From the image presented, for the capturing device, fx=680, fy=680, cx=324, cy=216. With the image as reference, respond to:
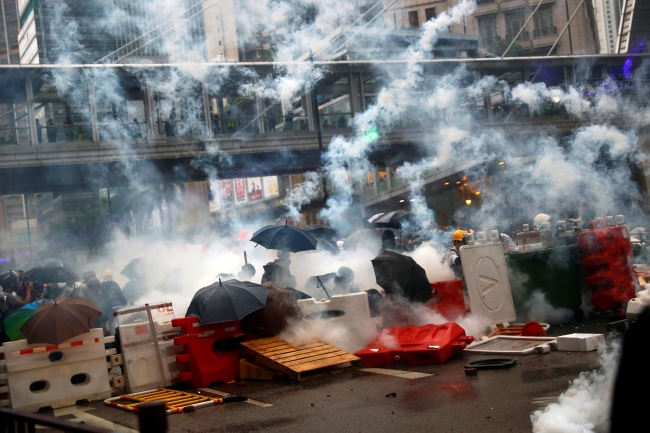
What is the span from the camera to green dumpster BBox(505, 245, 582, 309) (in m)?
11.1

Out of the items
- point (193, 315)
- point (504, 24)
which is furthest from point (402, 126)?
point (504, 24)

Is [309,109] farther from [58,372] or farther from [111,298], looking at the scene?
[58,372]

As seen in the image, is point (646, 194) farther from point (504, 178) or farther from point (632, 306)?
point (632, 306)

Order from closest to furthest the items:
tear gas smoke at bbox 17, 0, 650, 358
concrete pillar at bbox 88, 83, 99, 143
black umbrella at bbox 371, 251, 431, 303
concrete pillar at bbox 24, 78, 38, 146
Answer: black umbrella at bbox 371, 251, 431, 303
tear gas smoke at bbox 17, 0, 650, 358
concrete pillar at bbox 24, 78, 38, 146
concrete pillar at bbox 88, 83, 99, 143

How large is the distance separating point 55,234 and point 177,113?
32.1 m

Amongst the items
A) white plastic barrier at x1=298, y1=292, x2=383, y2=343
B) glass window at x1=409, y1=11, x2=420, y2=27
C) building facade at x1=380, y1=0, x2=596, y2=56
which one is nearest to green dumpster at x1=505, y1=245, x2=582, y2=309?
white plastic barrier at x1=298, y1=292, x2=383, y2=343

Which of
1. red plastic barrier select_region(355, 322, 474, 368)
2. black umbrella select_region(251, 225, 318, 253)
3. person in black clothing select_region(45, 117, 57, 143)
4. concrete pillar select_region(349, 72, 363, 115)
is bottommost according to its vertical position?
red plastic barrier select_region(355, 322, 474, 368)

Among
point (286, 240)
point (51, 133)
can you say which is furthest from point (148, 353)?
point (51, 133)

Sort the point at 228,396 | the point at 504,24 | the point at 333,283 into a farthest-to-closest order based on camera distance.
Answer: the point at 504,24, the point at 333,283, the point at 228,396

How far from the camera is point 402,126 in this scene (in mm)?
26000

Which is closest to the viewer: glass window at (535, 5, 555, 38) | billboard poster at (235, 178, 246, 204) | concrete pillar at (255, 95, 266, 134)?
concrete pillar at (255, 95, 266, 134)

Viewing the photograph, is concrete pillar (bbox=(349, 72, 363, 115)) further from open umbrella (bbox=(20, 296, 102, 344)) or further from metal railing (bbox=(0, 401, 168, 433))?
metal railing (bbox=(0, 401, 168, 433))

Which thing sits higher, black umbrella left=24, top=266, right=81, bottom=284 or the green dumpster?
black umbrella left=24, top=266, right=81, bottom=284

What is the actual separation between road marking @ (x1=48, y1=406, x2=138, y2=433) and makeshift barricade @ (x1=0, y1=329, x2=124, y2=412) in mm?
236
